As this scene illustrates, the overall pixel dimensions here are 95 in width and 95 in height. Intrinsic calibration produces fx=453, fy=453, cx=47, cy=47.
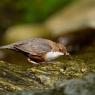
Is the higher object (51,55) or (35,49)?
(35,49)

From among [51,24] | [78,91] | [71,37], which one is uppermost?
[51,24]

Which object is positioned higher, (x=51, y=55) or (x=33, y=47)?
(x=33, y=47)

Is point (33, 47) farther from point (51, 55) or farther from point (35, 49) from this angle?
point (51, 55)

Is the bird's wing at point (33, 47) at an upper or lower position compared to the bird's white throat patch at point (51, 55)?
upper

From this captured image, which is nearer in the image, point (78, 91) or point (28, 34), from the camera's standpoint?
point (78, 91)

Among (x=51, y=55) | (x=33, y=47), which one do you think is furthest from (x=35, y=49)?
(x=51, y=55)

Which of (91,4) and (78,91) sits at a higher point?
(91,4)

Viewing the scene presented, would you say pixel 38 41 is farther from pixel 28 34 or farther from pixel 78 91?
pixel 28 34

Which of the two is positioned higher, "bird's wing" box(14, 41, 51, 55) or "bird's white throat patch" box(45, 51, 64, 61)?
"bird's wing" box(14, 41, 51, 55)

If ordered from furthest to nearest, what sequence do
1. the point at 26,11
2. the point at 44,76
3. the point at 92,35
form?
the point at 26,11, the point at 92,35, the point at 44,76

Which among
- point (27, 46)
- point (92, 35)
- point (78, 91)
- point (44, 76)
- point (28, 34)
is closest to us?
point (78, 91)

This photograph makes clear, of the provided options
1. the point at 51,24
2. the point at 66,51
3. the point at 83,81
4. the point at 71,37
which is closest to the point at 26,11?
the point at 51,24
